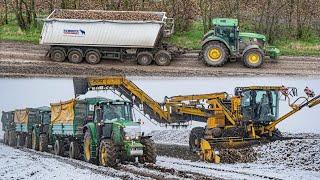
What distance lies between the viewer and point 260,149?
1187 centimetres

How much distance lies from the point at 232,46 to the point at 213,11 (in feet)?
3.40

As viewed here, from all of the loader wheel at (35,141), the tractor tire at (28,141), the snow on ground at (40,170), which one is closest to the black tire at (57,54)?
the snow on ground at (40,170)

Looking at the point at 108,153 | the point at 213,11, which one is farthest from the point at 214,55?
the point at 108,153

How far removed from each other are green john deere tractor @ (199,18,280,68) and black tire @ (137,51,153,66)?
0.89 metres

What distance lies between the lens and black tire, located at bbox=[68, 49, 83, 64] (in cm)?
1038

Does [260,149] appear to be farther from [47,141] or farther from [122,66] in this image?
[47,141]

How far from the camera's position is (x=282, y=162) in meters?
10.9

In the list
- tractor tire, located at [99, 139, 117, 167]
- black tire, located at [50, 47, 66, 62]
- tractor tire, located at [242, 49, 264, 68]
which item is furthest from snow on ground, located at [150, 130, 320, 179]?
black tire, located at [50, 47, 66, 62]

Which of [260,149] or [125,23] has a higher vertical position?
[125,23]

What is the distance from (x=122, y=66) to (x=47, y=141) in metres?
3.86

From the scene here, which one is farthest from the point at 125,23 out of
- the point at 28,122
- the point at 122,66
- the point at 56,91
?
the point at 28,122

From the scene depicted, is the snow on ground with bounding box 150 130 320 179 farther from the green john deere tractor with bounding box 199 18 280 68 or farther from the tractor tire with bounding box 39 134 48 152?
the tractor tire with bounding box 39 134 48 152

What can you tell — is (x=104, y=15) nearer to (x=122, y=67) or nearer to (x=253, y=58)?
(x=122, y=67)

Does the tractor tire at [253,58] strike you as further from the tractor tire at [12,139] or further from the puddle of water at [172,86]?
the tractor tire at [12,139]
